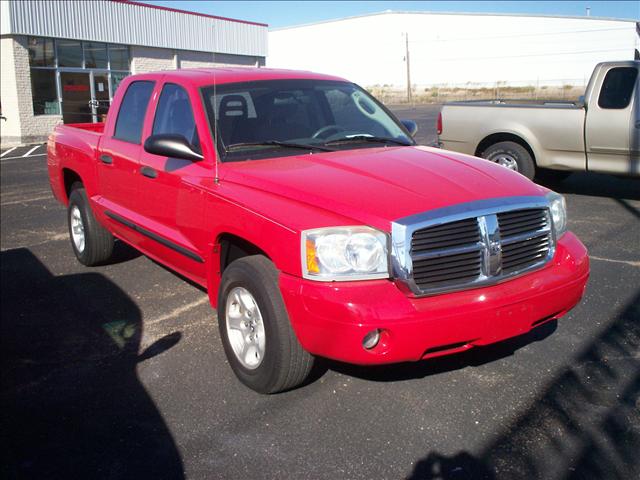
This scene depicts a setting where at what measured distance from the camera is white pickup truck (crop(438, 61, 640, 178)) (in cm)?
912

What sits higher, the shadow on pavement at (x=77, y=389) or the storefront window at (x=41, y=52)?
the storefront window at (x=41, y=52)

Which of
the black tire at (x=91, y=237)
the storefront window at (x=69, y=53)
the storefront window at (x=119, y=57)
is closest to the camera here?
the black tire at (x=91, y=237)

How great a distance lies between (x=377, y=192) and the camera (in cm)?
362

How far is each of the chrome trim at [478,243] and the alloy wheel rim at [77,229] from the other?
4338 millimetres

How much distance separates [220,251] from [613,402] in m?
2.44

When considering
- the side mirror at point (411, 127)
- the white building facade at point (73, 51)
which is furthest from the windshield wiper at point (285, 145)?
the white building facade at point (73, 51)

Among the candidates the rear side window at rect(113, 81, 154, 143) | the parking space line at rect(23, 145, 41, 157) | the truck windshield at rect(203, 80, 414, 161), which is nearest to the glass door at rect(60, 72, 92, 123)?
the parking space line at rect(23, 145, 41, 157)

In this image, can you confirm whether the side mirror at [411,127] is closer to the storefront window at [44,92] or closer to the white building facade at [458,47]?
the storefront window at [44,92]

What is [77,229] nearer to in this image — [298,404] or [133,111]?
[133,111]

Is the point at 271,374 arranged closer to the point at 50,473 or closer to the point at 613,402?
the point at 50,473

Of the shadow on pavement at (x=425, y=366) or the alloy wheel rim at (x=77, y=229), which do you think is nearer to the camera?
the shadow on pavement at (x=425, y=366)

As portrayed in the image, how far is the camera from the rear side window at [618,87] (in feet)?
30.1

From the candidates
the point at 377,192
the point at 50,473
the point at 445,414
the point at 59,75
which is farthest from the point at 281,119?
the point at 59,75

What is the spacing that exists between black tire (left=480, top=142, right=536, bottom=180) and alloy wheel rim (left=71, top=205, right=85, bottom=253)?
20.0 ft
